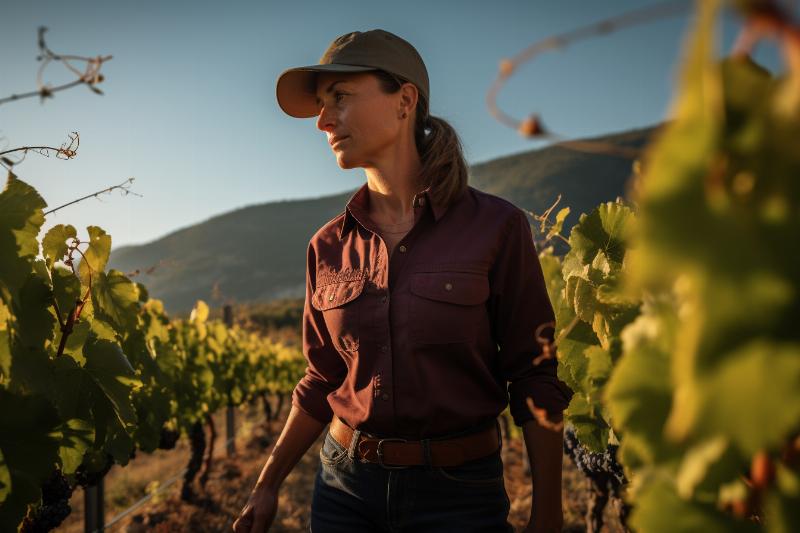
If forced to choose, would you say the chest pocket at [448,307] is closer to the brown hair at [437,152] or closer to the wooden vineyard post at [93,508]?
the brown hair at [437,152]

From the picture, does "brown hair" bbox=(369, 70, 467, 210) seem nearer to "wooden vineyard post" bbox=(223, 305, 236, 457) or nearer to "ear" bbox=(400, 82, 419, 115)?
"ear" bbox=(400, 82, 419, 115)

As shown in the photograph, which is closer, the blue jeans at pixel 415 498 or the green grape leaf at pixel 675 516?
the green grape leaf at pixel 675 516

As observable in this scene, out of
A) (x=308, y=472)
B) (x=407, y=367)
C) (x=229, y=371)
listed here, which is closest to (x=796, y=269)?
(x=407, y=367)

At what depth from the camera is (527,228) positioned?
75.4 inches

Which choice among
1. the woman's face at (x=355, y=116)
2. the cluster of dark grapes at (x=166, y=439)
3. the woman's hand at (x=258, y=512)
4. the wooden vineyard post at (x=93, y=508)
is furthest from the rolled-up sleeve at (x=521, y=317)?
the cluster of dark grapes at (x=166, y=439)

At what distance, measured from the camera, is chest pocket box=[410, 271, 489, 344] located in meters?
1.79

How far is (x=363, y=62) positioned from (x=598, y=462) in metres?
1.76

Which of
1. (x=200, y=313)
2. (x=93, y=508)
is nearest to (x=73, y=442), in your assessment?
(x=93, y=508)

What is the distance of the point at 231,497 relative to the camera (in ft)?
23.4

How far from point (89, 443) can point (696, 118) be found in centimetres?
217

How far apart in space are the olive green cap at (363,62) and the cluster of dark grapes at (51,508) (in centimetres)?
196

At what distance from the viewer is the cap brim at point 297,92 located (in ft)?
7.43

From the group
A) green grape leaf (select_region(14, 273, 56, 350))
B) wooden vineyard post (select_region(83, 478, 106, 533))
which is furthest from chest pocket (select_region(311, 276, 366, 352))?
wooden vineyard post (select_region(83, 478, 106, 533))

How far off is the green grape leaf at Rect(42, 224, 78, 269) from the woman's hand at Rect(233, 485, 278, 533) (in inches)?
39.7
